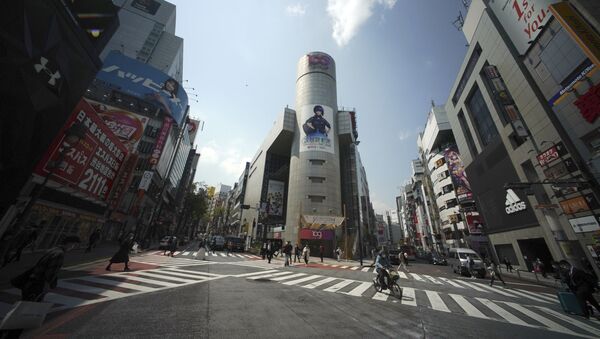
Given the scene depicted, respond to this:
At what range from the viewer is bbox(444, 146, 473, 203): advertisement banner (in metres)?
42.5

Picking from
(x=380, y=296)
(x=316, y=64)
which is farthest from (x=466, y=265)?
(x=316, y=64)

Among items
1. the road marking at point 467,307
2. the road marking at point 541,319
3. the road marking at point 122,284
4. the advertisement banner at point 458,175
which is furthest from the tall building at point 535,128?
the road marking at point 122,284

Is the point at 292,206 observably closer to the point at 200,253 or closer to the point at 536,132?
the point at 200,253

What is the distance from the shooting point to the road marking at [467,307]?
6.68m

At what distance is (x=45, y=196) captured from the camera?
15.2 m

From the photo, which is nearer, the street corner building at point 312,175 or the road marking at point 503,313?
the road marking at point 503,313

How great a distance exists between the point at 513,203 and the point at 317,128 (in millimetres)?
32452

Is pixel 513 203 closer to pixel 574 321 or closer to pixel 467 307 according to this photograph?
pixel 574 321

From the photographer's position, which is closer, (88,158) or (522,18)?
(88,158)

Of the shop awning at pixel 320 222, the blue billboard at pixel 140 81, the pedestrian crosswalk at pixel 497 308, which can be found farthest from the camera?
the blue billboard at pixel 140 81

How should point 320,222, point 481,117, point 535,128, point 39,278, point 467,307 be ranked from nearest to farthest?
point 39,278, point 467,307, point 535,128, point 481,117, point 320,222

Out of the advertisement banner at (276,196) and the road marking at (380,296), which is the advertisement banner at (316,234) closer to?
the advertisement banner at (276,196)

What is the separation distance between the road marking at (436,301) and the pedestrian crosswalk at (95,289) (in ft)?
30.0

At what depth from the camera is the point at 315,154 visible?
43656mm
